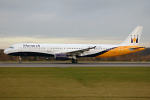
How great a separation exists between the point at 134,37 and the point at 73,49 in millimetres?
13754

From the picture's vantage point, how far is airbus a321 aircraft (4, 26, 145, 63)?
39750 mm

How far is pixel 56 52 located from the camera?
41000 mm

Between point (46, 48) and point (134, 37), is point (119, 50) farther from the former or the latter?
point (46, 48)

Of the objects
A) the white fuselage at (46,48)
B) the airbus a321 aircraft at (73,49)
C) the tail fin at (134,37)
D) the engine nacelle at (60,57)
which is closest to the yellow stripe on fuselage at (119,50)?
the airbus a321 aircraft at (73,49)

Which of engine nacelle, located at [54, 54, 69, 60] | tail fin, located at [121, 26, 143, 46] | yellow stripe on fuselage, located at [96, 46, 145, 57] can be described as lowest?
engine nacelle, located at [54, 54, 69, 60]

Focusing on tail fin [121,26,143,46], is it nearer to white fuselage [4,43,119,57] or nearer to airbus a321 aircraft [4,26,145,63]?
airbus a321 aircraft [4,26,145,63]

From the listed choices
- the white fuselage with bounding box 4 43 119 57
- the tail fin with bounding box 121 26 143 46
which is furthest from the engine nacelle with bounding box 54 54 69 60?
the tail fin with bounding box 121 26 143 46

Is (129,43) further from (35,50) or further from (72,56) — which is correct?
(35,50)

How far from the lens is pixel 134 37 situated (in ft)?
151

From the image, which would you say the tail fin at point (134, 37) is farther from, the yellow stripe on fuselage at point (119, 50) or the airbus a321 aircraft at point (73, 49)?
the yellow stripe on fuselage at point (119, 50)

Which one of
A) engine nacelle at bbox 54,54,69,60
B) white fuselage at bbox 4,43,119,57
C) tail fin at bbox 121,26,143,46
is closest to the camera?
engine nacelle at bbox 54,54,69,60
